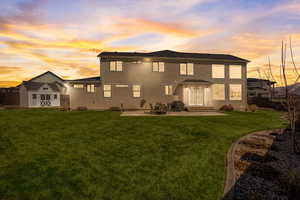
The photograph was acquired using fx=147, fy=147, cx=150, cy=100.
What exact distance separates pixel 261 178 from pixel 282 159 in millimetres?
2080

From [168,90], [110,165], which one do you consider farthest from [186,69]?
[110,165]

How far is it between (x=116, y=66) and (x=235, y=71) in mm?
16993

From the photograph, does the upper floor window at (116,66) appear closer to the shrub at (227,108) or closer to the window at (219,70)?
the window at (219,70)

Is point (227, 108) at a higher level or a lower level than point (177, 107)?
lower

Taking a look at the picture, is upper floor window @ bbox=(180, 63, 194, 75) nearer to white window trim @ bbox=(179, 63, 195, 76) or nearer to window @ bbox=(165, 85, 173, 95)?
white window trim @ bbox=(179, 63, 195, 76)

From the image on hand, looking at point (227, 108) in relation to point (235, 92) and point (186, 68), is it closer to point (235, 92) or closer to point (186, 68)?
point (235, 92)

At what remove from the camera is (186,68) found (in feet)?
67.4

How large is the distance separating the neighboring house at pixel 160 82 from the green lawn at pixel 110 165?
11652 mm

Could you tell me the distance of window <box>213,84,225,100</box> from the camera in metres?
20.8

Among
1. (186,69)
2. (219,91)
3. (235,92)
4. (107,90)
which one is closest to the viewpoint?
(107,90)

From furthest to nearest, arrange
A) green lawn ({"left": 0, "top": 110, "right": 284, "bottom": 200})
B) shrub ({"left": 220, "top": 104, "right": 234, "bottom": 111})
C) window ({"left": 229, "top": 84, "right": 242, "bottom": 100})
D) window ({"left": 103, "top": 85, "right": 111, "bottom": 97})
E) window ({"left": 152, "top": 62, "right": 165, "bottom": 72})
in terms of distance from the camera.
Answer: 1. window ({"left": 229, "top": 84, "right": 242, "bottom": 100})
2. window ({"left": 152, "top": 62, "right": 165, "bottom": 72})
3. shrub ({"left": 220, "top": 104, "right": 234, "bottom": 111})
4. window ({"left": 103, "top": 85, "right": 111, "bottom": 97})
5. green lawn ({"left": 0, "top": 110, "right": 284, "bottom": 200})

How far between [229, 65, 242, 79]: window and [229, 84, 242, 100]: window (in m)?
1.32

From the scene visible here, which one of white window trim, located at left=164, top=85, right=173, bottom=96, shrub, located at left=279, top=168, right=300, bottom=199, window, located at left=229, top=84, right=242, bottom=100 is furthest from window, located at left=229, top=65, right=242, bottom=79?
shrub, located at left=279, top=168, right=300, bottom=199

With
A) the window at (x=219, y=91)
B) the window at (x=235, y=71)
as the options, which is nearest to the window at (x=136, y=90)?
the window at (x=219, y=91)
